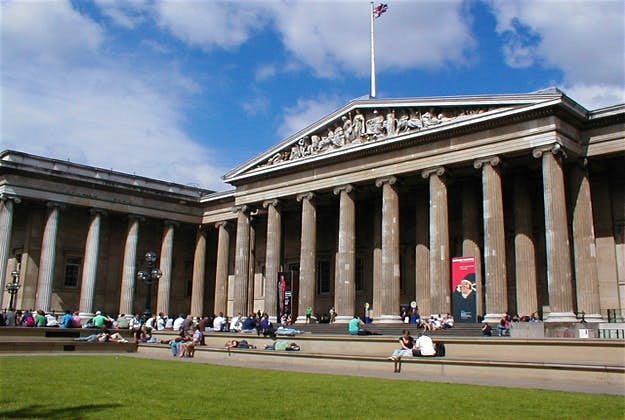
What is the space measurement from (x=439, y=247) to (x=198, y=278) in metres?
23.6

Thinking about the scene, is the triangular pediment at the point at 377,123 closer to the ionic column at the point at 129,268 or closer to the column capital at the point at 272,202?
the column capital at the point at 272,202

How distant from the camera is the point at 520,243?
32.7 m

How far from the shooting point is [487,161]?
107 ft

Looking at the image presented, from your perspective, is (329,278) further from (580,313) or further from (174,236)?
(580,313)

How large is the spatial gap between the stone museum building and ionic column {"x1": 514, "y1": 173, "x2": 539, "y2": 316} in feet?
0.29

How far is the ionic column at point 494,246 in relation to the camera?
3108cm

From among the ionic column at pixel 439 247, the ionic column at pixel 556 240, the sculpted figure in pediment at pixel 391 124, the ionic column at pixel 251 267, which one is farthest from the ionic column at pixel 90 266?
the ionic column at pixel 556 240

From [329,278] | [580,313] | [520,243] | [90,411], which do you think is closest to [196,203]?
[329,278]

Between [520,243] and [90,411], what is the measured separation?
1068 inches

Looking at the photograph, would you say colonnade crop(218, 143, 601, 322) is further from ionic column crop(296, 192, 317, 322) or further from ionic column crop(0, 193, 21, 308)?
ionic column crop(0, 193, 21, 308)

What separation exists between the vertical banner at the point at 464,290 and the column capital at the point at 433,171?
5.45 m

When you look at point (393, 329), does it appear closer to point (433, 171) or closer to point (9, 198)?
point (433, 171)

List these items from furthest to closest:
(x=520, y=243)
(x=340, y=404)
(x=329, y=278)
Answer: (x=329, y=278), (x=520, y=243), (x=340, y=404)

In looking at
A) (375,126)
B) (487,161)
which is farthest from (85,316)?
(487,161)
